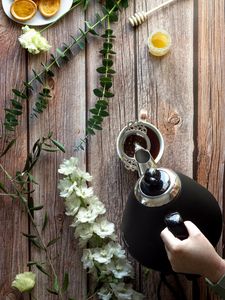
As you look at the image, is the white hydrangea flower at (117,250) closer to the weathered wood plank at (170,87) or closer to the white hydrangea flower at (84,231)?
the white hydrangea flower at (84,231)

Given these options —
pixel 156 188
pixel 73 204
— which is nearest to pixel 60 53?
pixel 73 204

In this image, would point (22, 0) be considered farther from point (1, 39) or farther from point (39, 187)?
point (39, 187)

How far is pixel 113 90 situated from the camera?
1544 mm

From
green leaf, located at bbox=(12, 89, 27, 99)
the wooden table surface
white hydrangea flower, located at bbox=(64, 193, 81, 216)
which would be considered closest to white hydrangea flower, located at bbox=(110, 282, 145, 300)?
the wooden table surface

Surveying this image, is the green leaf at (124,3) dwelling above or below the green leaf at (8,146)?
above

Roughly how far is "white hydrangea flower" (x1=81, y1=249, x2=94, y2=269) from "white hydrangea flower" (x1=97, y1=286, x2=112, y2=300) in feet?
0.24

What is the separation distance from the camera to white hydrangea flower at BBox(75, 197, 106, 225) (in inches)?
56.9

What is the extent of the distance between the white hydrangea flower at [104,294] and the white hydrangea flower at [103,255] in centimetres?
9

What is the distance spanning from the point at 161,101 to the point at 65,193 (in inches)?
14.7

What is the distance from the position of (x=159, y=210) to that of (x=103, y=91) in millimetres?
440

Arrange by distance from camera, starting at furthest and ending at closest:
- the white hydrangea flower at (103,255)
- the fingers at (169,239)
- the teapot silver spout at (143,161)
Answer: the white hydrangea flower at (103,255)
the teapot silver spout at (143,161)
the fingers at (169,239)

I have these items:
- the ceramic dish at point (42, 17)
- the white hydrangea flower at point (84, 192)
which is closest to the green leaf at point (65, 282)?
the white hydrangea flower at point (84, 192)

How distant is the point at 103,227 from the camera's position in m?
1.48

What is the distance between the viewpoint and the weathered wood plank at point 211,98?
1.54 m
